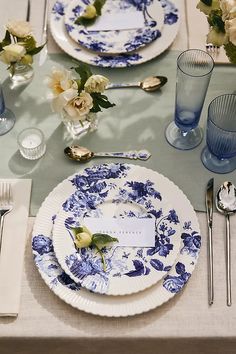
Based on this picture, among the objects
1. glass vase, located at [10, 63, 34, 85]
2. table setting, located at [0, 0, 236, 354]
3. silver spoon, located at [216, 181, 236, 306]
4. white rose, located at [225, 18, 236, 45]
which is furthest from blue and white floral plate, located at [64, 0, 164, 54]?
silver spoon, located at [216, 181, 236, 306]

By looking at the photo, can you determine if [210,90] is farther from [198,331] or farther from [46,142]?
[198,331]

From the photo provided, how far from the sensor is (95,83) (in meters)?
1.19

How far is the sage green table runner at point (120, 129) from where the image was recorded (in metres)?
1.24

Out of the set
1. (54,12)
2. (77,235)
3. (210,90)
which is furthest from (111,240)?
(54,12)

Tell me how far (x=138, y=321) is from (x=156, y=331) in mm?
37

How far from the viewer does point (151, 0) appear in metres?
1.50

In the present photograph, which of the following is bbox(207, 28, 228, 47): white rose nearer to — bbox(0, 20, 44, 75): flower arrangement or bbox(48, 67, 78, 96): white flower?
bbox(48, 67, 78, 96): white flower

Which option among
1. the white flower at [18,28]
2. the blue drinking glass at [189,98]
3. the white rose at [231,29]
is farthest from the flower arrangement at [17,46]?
the white rose at [231,29]

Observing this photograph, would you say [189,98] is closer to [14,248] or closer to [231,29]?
[231,29]

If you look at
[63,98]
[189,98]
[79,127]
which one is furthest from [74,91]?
[189,98]

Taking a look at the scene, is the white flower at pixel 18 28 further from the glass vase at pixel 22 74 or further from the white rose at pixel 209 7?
the white rose at pixel 209 7

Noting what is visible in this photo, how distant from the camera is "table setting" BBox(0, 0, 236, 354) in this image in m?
1.04

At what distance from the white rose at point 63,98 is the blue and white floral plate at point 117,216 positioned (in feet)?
0.48

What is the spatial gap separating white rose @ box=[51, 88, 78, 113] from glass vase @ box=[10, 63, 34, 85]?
0.76 ft
